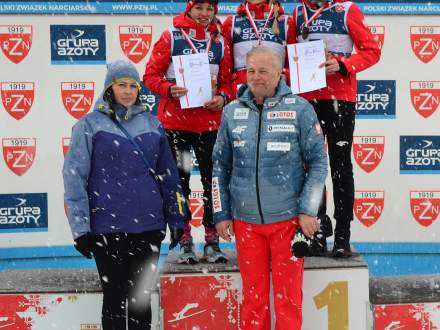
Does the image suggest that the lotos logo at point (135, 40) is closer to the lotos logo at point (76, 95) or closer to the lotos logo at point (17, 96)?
the lotos logo at point (76, 95)

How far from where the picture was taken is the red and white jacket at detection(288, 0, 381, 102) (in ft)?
9.79

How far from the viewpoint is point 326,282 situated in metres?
2.94

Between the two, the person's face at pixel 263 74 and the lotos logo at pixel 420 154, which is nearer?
the person's face at pixel 263 74

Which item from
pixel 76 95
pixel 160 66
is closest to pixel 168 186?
pixel 160 66

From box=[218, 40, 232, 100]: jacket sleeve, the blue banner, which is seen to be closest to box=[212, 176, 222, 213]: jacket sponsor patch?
box=[218, 40, 232, 100]: jacket sleeve

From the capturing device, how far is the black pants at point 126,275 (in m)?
2.58

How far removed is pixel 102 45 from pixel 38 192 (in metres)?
1.09

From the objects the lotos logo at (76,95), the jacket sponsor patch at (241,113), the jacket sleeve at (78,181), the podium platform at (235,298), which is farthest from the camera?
the lotos logo at (76,95)

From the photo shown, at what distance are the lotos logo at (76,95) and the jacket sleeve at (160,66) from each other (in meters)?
1.31

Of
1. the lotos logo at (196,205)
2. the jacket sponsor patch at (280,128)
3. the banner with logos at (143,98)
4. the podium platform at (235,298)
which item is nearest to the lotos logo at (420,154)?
the banner with logos at (143,98)

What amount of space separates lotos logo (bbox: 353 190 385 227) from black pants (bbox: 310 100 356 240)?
1293 mm

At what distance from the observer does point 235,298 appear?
295 centimetres

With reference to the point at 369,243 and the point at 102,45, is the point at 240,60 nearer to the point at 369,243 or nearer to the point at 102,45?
the point at 102,45

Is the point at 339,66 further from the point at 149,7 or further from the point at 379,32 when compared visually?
the point at 149,7
